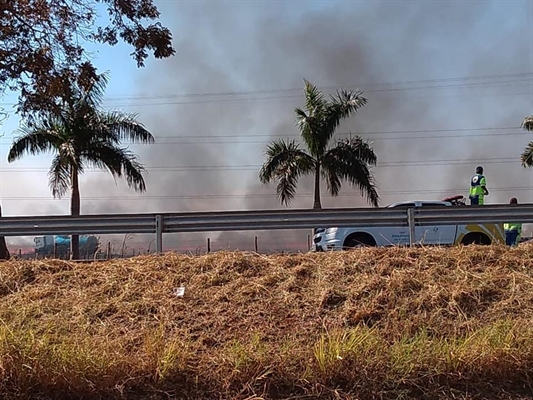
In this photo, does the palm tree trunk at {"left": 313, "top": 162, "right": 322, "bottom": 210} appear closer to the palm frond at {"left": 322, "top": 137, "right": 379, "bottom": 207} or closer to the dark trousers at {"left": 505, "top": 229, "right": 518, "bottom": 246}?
the palm frond at {"left": 322, "top": 137, "right": 379, "bottom": 207}

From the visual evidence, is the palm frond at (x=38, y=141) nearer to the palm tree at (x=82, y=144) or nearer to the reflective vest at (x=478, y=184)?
the palm tree at (x=82, y=144)

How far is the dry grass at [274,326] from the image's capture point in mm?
4730

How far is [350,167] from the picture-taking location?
27.1 meters

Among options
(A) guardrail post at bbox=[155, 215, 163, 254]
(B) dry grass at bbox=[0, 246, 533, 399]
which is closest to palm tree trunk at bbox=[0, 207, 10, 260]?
(A) guardrail post at bbox=[155, 215, 163, 254]

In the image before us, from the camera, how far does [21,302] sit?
6.53 m

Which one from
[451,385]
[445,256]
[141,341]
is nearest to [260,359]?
[141,341]

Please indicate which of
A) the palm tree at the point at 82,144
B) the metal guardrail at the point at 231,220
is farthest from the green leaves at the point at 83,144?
the metal guardrail at the point at 231,220

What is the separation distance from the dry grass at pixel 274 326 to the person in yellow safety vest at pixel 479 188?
281 inches

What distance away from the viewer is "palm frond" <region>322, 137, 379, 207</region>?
2709 centimetres

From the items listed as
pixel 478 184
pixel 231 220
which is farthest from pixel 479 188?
pixel 231 220

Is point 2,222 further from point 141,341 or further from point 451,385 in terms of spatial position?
point 451,385

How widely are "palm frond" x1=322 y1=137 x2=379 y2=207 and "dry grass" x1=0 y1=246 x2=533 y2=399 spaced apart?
1930cm

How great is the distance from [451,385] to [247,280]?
280 centimetres

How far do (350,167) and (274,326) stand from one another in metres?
21.8
